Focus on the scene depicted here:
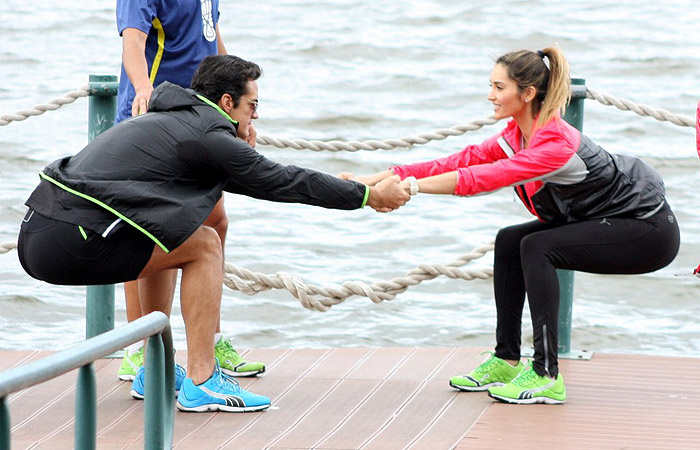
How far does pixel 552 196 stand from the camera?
465 cm

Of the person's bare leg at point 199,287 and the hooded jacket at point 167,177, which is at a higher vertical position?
the hooded jacket at point 167,177

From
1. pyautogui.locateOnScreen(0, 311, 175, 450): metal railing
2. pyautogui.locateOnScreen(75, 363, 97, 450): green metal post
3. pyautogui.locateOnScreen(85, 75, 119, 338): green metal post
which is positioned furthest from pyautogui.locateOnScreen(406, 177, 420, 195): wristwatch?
pyautogui.locateOnScreen(75, 363, 97, 450): green metal post

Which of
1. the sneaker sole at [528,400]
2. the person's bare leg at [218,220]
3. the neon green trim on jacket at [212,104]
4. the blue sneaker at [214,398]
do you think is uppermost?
the neon green trim on jacket at [212,104]

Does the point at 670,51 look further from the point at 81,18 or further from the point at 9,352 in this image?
the point at 9,352

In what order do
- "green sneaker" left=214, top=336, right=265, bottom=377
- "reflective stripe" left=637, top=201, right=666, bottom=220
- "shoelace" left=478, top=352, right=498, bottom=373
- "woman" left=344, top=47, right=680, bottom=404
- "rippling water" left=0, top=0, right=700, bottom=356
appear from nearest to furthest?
"woman" left=344, top=47, right=680, bottom=404 → "reflective stripe" left=637, top=201, right=666, bottom=220 → "shoelace" left=478, top=352, right=498, bottom=373 → "green sneaker" left=214, top=336, right=265, bottom=377 → "rippling water" left=0, top=0, right=700, bottom=356

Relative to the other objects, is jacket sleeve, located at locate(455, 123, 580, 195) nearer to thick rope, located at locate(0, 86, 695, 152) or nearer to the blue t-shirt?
thick rope, located at locate(0, 86, 695, 152)

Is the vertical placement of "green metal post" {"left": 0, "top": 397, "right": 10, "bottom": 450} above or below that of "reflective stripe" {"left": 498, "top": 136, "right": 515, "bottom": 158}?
above

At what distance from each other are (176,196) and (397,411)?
1.10 metres

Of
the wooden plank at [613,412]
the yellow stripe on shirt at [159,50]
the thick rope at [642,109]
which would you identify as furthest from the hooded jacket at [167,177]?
the thick rope at [642,109]

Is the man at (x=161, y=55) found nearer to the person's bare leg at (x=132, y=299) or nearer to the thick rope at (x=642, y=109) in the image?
the person's bare leg at (x=132, y=299)

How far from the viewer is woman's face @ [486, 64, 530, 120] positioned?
179 inches

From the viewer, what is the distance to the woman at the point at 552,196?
4.54m

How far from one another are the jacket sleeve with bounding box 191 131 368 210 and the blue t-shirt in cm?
60

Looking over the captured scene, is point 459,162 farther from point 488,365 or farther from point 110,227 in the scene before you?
point 110,227
